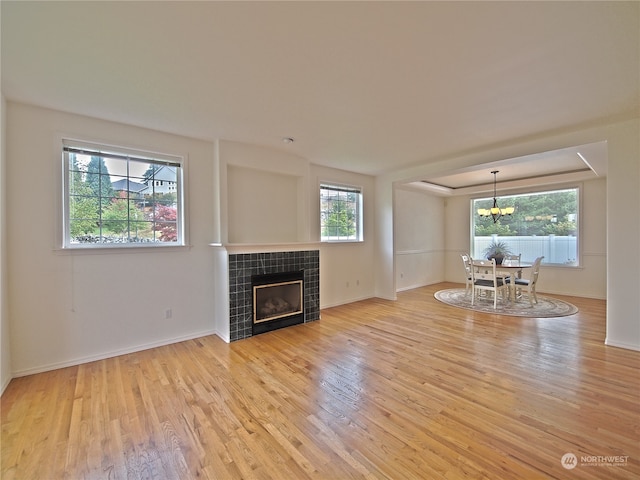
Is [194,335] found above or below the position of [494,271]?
below

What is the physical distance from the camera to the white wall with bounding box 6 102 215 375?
2717 millimetres

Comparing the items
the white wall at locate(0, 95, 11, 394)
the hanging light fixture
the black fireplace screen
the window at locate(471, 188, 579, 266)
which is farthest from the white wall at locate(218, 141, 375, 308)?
the window at locate(471, 188, 579, 266)

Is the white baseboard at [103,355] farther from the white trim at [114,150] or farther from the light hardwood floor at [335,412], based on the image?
the white trim at [114,150]

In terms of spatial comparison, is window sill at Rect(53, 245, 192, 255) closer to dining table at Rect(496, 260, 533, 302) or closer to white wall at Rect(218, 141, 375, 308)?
white wall at Rect(218, 141, 375, 308)

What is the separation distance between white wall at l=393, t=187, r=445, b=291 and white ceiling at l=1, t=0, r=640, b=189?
3695mm

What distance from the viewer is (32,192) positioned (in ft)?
9.11

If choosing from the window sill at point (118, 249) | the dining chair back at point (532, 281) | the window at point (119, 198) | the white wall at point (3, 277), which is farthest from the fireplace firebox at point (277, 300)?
the dining chair back at point (532, 281)

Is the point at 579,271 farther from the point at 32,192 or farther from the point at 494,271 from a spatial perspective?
the point at 32,192

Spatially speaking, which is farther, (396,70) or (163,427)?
(396,70)

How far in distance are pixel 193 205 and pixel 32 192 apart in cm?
152

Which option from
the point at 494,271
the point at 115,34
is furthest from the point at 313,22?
the point at 494,271

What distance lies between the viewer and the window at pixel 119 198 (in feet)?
9.93

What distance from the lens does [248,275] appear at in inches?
149

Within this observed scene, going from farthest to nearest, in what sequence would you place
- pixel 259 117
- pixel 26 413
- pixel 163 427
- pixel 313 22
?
1. pixel 259 117
2. pixel 26 413
3. pixel 163 427
4. pixel 313 22
